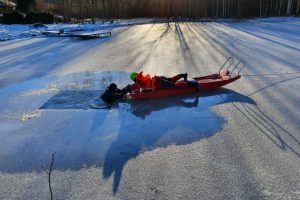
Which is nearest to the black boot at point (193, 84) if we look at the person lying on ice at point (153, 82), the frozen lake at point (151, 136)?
the person lying on ice at point (153, 82)

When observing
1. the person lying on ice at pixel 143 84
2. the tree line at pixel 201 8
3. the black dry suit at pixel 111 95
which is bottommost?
the black dry suit at pixel 111 95

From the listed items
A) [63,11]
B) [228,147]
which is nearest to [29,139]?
[228,147]

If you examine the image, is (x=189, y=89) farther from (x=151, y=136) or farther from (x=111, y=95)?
(x=151, y=136)

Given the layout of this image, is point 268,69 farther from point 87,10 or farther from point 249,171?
point 87,10

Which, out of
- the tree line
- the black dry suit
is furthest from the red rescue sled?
the tree line

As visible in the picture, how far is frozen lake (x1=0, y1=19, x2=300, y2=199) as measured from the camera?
2.77 m

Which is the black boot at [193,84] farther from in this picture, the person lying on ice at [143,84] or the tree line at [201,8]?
the tree line at [201,8]

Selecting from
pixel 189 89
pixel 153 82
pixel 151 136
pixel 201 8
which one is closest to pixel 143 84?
pixel 153 82

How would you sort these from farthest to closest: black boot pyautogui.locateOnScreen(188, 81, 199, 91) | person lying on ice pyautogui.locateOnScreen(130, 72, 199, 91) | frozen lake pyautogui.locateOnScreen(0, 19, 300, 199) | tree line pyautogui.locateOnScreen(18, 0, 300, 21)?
tree line pyautogui.locateOnScreen(18, 0, 300, 21) < black boot pyautogui.locateOnScreen(188, 81, 199, 91) < person lying on ice pyautogui.locateOnScreen(130, 72, 199, 91) < frozen lake pyautogui.locateOnScreen(0, 19, 300, 199)

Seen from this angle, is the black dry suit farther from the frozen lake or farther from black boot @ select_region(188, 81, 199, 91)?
black boot @ select_region(188, 81, 199, 91)

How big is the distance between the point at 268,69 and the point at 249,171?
406cm

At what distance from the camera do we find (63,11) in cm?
1919

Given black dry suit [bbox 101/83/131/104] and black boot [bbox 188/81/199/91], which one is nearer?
black dry suit [bbox 101/83/131/104]

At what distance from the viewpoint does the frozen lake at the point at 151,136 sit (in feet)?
9.09
